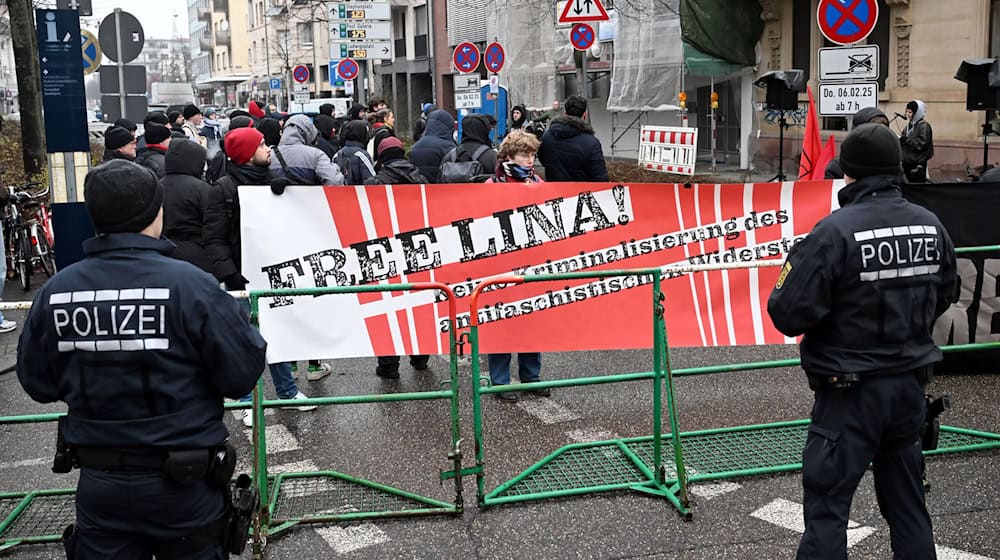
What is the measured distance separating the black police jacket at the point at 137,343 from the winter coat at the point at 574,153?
5501 mm

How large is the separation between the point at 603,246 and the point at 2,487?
391 cm

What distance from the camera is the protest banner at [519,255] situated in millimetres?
6891

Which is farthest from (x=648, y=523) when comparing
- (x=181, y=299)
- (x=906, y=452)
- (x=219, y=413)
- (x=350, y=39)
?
(x=350, y=39)

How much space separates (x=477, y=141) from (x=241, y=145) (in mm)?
2224

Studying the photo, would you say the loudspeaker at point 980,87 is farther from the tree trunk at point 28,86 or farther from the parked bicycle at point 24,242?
the tree trunk at point 28,86

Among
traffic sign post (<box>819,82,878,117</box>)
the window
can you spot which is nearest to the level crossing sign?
traffic sign post (<box>819,82,878,117</box>)

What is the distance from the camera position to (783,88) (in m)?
18.4

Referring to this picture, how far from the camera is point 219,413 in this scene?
3.53 metres

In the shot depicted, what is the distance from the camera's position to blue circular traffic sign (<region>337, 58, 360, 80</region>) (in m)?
28.7

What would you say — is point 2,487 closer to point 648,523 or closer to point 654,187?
point 648,523

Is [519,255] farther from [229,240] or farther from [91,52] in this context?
[91,52]

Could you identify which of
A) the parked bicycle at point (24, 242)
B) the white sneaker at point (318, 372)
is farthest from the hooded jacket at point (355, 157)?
the parked bicycle at point (24, 242)

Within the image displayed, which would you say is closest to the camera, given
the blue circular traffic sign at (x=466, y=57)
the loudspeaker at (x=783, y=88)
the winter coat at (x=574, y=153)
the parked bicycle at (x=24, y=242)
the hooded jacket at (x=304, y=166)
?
the hooded jacket at (x=304, y=166)

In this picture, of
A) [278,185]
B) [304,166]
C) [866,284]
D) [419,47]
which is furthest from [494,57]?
[419,47]
